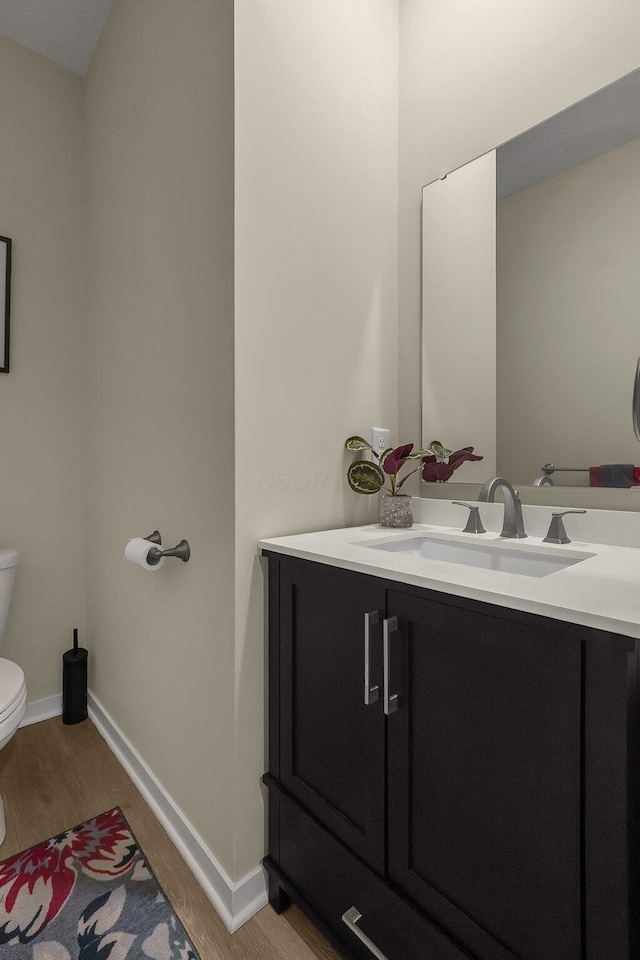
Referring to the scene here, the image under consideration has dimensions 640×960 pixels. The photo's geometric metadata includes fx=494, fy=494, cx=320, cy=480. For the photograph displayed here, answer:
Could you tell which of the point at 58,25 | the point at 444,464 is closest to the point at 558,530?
the point at 444,464

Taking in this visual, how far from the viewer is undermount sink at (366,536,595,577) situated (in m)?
1.06

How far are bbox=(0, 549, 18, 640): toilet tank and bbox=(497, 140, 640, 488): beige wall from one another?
1698 millimetres

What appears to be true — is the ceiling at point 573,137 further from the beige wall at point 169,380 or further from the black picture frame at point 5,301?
the black picture frame at point 5,301

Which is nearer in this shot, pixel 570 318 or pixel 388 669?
pixel 388 669

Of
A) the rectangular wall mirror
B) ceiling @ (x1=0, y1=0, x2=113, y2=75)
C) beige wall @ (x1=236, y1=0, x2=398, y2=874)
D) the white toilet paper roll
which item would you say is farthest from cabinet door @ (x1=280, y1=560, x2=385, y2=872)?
ceiling @ (x1=0, y1=0, x2=113, y2=75)

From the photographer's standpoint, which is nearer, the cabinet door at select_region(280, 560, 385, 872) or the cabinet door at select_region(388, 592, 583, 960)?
the cabinet door at select_region(388, 592, 583, 960)

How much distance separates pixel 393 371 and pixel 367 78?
874 millimetres

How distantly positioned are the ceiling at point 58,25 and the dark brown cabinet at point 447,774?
6.78 feet

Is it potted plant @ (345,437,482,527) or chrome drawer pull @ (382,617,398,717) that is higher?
potted plant @ (345,437,482,527)

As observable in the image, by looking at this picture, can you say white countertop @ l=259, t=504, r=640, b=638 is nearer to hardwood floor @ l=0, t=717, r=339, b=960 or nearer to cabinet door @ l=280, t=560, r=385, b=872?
cabinet door @ l=280, t=560, r=385, b=872

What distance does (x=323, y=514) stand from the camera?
53.7 inches

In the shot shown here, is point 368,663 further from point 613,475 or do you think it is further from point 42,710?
point 42,710

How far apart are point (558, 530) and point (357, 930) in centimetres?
92

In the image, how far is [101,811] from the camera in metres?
1.49
